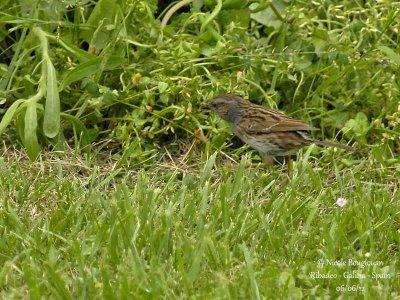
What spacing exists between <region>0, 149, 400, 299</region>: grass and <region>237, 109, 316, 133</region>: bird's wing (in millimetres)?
247

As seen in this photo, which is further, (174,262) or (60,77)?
(60,77)

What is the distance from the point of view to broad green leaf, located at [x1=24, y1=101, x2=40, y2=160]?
8375 millimetres

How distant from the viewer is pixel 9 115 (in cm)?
844

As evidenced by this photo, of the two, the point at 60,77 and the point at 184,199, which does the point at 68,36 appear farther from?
the point at 184,199

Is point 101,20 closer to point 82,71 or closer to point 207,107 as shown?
point 82,71

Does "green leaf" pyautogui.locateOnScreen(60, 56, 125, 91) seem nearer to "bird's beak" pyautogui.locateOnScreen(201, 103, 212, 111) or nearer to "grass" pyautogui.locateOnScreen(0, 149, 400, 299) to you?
"grass" pyautogui.locateOnScreen(0, 149, 400, 299)

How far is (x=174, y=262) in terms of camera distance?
6730mm

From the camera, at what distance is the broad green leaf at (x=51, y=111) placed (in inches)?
336

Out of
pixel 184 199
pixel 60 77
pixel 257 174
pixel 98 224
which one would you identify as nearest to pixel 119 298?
pixel 98 224

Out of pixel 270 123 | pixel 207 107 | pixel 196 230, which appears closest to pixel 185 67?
pixel 207 107

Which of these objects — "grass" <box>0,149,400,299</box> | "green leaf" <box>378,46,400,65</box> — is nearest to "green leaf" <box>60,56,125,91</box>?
"grass" <box>0,149,400,299</box>

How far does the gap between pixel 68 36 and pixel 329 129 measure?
205cm

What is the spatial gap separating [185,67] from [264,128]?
2.53 ft

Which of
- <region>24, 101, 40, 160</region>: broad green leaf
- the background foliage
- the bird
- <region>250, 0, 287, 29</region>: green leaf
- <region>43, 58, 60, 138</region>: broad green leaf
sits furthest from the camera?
<region>250, 0, 287, 29</region>: green leaf
